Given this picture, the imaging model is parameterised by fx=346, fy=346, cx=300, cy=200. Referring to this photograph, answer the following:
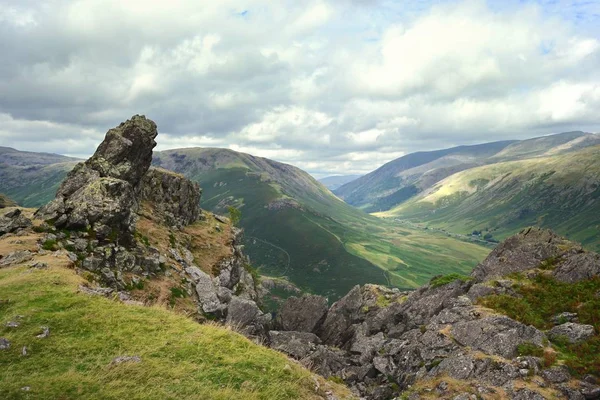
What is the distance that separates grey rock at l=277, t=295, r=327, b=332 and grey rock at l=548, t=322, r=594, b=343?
39.9 metres

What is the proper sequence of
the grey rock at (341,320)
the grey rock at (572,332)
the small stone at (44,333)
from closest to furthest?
the small stone at (44,333), the grey rock at (572,332), the grey rock at (341,320)

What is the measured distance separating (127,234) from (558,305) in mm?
56661

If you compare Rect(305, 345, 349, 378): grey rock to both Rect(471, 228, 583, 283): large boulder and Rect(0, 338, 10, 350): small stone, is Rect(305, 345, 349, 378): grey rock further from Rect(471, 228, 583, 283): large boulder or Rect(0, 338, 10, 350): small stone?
Rect(0, 338, 10, 350): small stone

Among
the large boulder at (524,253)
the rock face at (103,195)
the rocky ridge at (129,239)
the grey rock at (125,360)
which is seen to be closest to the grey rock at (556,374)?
the large boulder at (524,253)

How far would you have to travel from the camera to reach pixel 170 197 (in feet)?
274

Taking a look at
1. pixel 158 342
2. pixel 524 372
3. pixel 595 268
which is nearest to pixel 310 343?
pixel 524 372

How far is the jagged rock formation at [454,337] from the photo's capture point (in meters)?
29.9

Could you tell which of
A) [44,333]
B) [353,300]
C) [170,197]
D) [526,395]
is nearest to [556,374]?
[526,395]

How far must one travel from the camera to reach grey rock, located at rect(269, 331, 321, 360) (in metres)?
46.6

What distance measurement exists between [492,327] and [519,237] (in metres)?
29.3

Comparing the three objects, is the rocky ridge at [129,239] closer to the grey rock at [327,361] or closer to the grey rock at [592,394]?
the grey rock at [327,361]

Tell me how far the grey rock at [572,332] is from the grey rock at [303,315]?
39.9 meters

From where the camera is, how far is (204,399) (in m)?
18.8

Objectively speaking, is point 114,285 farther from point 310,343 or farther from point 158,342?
point 310,343
